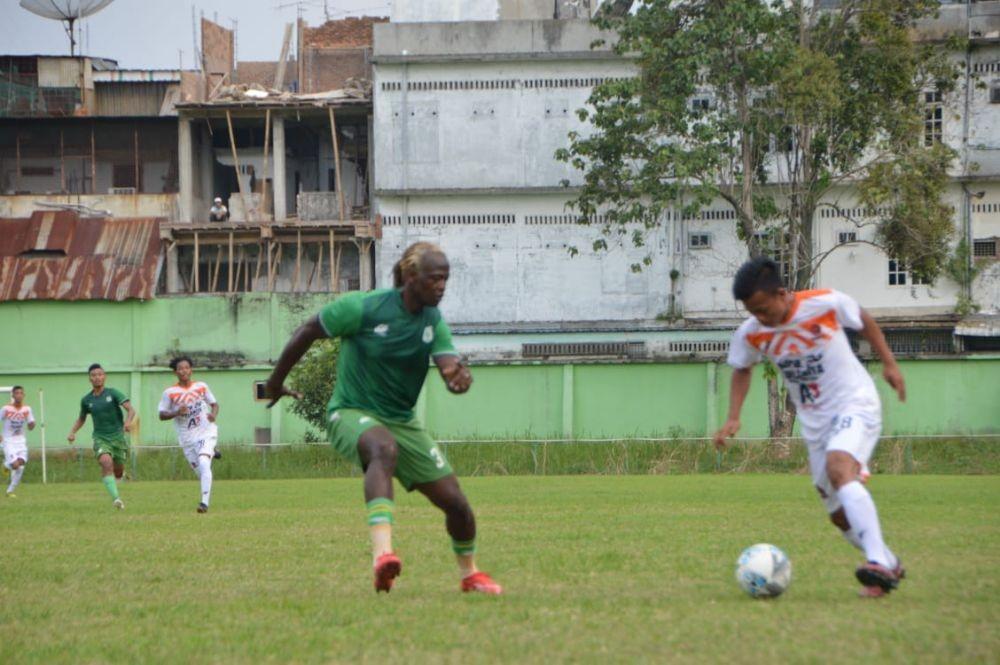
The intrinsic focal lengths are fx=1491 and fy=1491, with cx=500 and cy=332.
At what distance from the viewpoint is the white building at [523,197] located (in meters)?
50.8

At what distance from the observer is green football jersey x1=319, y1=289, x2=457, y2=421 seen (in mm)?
9641

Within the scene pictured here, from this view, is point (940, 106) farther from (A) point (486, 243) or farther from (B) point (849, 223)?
(A) point (486, 243)

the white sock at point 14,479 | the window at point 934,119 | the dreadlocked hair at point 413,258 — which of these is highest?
the window at point 934,119

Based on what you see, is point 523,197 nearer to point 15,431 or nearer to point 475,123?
point 475,123

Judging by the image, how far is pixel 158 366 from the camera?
5084 cm

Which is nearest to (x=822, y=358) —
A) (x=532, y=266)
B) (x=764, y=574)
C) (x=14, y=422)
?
(x=764, y=574)

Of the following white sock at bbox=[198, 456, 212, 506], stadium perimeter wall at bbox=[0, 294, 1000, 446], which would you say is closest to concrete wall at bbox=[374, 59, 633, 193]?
stadium perimeter wall at bbox=[0, 294, 1000, 446]

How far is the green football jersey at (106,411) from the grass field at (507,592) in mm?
4337

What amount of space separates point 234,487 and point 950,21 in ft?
104

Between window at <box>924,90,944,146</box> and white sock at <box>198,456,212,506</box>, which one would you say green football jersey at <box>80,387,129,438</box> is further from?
window at <box>924,90,944,146</box>

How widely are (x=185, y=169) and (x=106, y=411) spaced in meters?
31.7

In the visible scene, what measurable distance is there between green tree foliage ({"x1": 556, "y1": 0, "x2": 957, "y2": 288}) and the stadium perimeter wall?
14.7ft

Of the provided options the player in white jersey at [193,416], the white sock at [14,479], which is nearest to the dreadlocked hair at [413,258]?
the player in white jersey at [193,416]

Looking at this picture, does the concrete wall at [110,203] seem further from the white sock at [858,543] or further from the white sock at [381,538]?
the white sock at [858,543]
